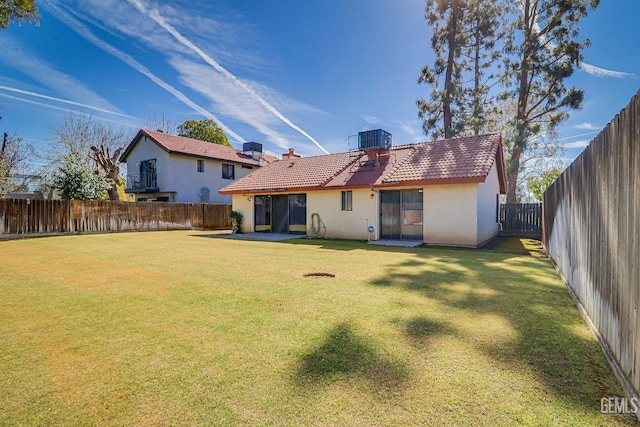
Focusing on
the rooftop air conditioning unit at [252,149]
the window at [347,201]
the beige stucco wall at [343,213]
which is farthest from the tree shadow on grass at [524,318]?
the rooftop air conditioning unit at [252,149]

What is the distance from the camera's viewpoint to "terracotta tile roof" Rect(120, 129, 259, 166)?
24172mm

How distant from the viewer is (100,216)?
57.2 feet

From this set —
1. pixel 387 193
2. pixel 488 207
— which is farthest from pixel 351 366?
pixel 488 207

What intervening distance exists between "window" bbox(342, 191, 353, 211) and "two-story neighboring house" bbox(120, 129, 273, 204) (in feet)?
52.8

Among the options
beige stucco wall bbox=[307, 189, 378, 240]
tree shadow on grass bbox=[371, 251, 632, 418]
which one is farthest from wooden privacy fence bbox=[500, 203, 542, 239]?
tree shadow on grass bbox=[371, 251, 632, 418]

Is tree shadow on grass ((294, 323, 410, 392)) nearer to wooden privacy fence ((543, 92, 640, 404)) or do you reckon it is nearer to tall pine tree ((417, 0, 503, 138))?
wooden privacy fence ((543, 92, 640, 404))

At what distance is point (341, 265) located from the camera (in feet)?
24.0

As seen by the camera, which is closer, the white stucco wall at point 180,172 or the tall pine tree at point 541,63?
the tall pine tree at point 541,63

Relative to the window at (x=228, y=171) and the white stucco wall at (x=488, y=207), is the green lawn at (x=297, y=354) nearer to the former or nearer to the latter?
the white stucco wall at (x=488, y=207)

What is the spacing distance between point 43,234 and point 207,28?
13283 mm

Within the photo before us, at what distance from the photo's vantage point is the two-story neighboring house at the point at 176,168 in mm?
24219

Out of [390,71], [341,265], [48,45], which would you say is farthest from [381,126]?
[48,45]

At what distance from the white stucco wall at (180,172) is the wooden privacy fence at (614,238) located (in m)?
25.2

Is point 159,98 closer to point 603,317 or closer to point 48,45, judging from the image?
point 48,45
